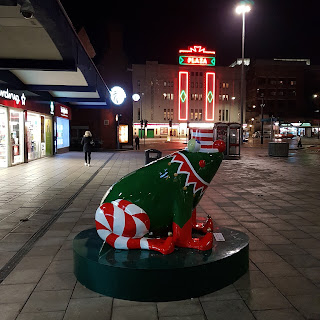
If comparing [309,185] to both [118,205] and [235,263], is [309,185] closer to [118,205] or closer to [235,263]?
[235,263]

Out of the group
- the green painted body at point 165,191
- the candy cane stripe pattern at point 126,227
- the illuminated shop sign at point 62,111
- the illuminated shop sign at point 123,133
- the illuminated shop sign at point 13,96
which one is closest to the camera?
the candy cane stripe pattern at point 126,227

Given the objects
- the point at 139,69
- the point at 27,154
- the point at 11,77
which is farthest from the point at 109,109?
the point at 139,69

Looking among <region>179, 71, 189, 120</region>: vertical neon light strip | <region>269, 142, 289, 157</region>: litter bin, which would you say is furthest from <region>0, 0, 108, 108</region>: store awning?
<region>179, 71, 189, 120</region>: vertical neon light strip

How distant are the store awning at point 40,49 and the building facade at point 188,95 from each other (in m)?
58.0

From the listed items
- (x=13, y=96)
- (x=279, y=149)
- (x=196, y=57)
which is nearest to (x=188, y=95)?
(x=196, y=57)

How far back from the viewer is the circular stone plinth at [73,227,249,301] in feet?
11.5

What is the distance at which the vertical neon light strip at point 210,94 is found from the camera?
234 feet

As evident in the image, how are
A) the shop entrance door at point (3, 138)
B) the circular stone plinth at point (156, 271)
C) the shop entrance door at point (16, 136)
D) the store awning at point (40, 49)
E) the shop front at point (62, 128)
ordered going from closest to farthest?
the circular stone plinth at point (156, 271) → the store awning at point (40, 49) → the shop entrance door at point (3, 138) → the shop entrance door at point (16, 136) → the shop front at point (62, 128)

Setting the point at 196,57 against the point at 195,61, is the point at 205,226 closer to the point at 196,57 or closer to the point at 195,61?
the point at 195,61

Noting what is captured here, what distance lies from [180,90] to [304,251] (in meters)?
67.8

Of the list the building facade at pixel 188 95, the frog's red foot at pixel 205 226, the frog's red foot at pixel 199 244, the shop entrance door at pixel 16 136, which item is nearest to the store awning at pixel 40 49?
the shop entrance door at pixel 16 136

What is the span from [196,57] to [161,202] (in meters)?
72.4

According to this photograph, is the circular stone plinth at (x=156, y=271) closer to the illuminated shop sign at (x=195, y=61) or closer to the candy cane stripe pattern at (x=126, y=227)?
the candy cane stripe pattern at (x=126, y=227)

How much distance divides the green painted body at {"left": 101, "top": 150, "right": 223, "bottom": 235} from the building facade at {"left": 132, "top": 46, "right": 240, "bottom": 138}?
68.8m
